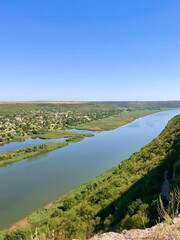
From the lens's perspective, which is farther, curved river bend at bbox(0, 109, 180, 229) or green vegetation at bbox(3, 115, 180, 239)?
curved river bend at bbox(0, 109, 180, 229)

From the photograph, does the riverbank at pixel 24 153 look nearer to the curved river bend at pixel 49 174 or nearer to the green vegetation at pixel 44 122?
the curved river bend at pixel 49 174

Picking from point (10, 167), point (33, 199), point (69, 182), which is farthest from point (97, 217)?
point (10, 167)

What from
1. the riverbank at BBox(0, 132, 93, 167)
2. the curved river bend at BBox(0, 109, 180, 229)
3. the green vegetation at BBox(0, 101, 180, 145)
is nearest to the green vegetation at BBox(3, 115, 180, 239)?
the curved river bend at BBox(0, 109, 180, 229)

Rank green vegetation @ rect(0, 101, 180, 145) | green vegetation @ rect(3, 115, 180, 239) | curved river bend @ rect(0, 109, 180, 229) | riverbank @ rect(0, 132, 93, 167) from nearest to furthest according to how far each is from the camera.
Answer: green vegetation @ rect(3, 115, 180, 239) < curved river bend @ rect(0, 109, 180, 229) < riverbank @ rect(0, 132, 93, 167) < green vegetation @ rect(0, 101, 180, 145)

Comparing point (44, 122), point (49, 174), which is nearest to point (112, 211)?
point (49, 174)

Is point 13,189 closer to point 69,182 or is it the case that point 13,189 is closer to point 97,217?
point 69,182

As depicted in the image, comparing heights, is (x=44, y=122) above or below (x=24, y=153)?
above

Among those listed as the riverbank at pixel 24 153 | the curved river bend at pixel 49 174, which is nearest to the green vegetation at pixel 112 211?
the curved river bend at pixel 49 174

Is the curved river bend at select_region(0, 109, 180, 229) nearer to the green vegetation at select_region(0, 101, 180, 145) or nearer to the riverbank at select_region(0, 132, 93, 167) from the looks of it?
the riverbank at select_region(0, 132, 93, 167)

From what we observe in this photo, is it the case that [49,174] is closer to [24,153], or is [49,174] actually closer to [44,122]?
[24,153]
